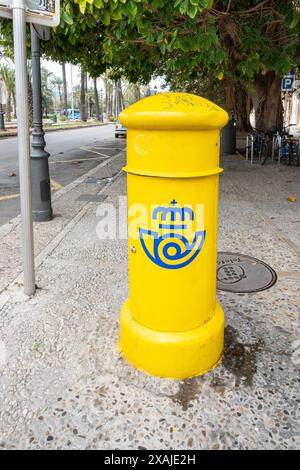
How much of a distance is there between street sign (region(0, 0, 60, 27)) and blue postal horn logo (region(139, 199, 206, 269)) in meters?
1.97

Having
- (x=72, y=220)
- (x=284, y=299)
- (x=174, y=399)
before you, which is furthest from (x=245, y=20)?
(x=174, y=399)

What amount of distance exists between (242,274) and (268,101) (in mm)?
11398

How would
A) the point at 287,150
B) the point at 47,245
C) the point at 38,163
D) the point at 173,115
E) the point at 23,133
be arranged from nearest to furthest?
the point at 173,115 < the point at 23,133 < the point at 47,245 < the point at 38,163 < the point at 287,150

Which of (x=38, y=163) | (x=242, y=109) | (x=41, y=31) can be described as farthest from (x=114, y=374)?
(x=242, y=109)

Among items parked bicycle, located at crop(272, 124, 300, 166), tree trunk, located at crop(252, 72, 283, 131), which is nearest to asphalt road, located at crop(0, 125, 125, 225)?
parked bicycle, located at crop(272, 124, 300, 166)

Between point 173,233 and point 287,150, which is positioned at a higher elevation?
point 287,150

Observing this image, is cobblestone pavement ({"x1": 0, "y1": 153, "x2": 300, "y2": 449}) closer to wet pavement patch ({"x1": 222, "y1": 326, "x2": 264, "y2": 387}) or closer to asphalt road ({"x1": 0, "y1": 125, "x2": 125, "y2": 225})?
wet pavement patch ({"x1": 222, "y1": 326, "x2": 264, "y2": 387})

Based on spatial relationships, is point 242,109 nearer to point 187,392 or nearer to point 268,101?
point 268,101

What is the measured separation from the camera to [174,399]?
7.83 ft

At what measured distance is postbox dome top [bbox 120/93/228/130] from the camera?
220cm

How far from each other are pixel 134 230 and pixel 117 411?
1043 millimetres

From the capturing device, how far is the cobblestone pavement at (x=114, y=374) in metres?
2.14

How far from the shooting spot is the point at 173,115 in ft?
7.18

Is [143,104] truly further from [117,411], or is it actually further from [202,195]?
[117,411]
